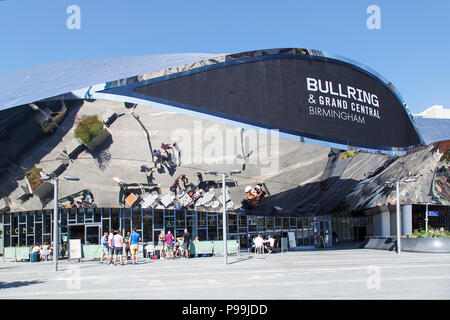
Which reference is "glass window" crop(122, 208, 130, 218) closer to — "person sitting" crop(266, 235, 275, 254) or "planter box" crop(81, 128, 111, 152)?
"planter box" crop(81, 128, 111, 152)

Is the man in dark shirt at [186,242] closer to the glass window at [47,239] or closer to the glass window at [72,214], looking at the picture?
the glass window at [72,214]

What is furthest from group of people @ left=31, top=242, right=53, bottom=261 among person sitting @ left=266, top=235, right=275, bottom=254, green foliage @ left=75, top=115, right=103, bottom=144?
person sitting @ left=266, top=235, right=275, bottom=254

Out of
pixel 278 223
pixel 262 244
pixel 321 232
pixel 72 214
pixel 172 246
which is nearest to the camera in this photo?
pixel 172 246

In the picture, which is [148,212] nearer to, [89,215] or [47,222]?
[89,215]

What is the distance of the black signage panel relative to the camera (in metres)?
26.8

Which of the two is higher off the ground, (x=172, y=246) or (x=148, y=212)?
(x=148, y=212)

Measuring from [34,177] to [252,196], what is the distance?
12949 mm

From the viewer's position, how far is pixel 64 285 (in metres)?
13.3

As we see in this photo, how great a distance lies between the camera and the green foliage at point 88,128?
25406mm

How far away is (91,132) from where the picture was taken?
25.7 m

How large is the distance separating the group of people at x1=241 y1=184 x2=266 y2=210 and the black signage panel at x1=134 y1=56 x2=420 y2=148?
4.05 m

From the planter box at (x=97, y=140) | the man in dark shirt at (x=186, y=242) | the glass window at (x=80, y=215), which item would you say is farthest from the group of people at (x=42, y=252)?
the man in dark shirt at (x=186, y=242)

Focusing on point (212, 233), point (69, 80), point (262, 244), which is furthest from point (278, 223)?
point (69, 80)

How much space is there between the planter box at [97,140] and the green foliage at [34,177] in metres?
3.15
